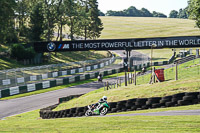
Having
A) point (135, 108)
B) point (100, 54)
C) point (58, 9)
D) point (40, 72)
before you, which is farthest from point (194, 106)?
point (100, 54)

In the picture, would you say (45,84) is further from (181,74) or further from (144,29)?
(144,29)

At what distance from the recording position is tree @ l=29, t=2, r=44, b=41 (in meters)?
64.4

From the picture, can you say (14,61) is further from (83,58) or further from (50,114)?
(50,114)

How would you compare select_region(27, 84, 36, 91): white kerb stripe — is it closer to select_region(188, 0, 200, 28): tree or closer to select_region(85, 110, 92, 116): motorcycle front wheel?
select_region(188, 0, 200, 28): tree

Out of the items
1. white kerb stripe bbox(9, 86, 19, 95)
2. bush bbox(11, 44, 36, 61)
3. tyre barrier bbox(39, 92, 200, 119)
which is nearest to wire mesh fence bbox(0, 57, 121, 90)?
white kerb stripe bbox(9, 86, 19, 95)

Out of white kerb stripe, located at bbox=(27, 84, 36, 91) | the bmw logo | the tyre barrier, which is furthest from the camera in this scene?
the bmw logo

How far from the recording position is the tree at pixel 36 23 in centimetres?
6444

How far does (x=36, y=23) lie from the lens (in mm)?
65000

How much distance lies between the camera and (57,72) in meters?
46.2

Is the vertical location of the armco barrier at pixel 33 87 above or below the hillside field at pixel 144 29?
below

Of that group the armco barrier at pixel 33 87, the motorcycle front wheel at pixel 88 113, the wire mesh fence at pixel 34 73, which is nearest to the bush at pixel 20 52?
the wire mesh fence at pixel 34 73

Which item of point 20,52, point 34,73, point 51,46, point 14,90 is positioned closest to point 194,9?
point 14,90

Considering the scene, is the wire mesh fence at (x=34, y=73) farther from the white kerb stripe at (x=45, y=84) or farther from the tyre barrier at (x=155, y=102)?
the tyre barrier at (x=155, y=102)

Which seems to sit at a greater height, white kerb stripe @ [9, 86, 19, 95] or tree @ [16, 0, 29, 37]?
tree @ [16, 0, 29, 37]
